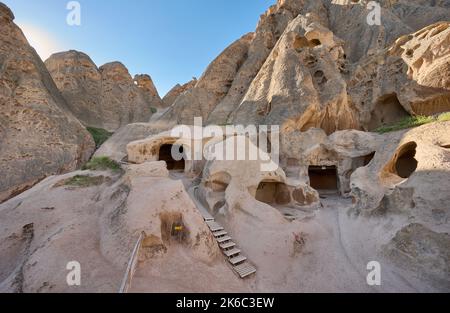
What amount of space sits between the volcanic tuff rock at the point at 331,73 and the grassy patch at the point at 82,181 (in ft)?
33.5

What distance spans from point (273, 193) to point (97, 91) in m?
26.0

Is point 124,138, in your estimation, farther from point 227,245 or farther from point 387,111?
point 387,111

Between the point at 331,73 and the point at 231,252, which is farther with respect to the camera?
the point at 331,73

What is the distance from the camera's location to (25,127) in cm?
1309

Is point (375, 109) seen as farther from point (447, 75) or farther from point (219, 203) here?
point (219, 203)

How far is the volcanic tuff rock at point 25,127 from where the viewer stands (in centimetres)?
1195

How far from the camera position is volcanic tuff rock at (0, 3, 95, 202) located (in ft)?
39.2

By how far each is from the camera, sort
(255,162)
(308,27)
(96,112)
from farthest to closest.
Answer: (96,112) < (308,27) < (255,162)

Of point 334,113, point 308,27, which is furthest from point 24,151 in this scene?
point 308,27

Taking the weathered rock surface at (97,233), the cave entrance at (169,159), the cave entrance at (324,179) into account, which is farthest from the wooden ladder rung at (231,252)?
the cave entrance at (169,159)

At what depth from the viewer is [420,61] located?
1107 centimetres

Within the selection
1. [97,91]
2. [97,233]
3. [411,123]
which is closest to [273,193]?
[411,123]

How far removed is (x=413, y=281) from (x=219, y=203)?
5926 mm

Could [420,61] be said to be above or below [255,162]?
above
